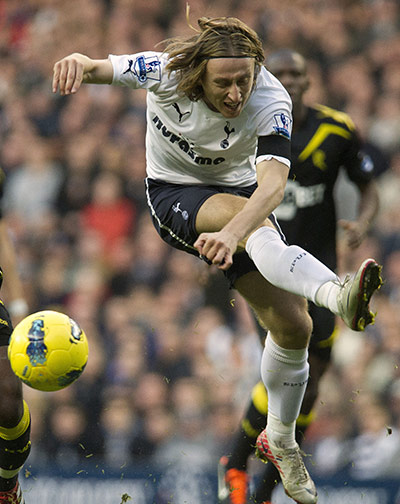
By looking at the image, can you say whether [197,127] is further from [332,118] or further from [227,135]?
[332,118]

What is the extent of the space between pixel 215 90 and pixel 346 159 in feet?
6.76

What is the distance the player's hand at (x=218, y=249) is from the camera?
4414 millimetres

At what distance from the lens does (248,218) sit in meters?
4.65

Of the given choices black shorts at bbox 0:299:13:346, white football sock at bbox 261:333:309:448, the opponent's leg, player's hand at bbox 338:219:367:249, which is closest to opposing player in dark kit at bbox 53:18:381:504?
white football sock at bbox 261:333:309:448

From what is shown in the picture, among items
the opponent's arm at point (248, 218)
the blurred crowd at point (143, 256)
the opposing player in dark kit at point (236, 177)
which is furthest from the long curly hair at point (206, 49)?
the blurred crowd at point (143, 256)

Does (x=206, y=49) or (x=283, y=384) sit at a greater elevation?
(x=206, y=49)

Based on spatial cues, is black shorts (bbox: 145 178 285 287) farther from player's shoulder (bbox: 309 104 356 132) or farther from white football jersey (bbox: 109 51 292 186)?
player's shoulder (bbox: 309 104 356 132)

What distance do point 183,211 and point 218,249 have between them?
2.29 ft

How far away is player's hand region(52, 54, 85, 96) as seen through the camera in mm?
4531

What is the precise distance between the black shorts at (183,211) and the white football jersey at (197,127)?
53 mm

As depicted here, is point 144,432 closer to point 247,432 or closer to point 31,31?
point 247,432

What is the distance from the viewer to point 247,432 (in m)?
6.27

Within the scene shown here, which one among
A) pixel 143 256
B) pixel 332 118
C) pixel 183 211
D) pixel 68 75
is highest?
pixel 68 75

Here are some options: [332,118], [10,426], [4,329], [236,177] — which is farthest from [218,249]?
[332,118]
